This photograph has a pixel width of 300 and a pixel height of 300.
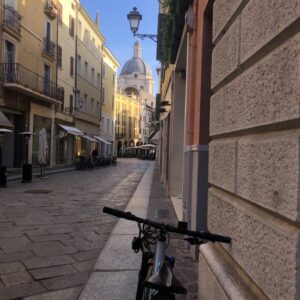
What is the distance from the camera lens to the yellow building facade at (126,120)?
94688 millimetres

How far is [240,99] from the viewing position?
2771 millimetres

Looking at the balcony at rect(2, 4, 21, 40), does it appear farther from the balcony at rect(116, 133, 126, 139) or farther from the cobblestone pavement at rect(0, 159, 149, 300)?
the balcony at rect(116, 133, 126, 139)

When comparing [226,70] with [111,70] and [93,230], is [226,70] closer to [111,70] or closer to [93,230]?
[93,230]

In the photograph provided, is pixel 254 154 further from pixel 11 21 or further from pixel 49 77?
A: pixel 49 77

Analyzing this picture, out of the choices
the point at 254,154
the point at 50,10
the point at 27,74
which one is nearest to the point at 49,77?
the point at 50,10

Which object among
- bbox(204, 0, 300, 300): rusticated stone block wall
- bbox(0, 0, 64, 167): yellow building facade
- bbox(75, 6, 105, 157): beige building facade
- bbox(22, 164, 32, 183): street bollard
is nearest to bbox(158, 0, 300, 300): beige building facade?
bbox(204, 0, 300, 300): rusticated stone block wall

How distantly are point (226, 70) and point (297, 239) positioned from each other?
62.3 inches

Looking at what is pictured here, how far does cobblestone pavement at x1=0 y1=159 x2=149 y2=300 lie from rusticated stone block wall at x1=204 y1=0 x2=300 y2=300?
191cm

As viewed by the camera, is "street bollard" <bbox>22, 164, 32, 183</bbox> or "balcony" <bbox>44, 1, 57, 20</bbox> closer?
"street bollard" <bbox>22, 164, 32, 183</bbox>

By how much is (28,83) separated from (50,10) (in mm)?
6151

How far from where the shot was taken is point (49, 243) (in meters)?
6.55

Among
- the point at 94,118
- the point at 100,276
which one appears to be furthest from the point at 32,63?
the point at 100,276

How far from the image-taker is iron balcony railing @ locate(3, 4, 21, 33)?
78.2 ft

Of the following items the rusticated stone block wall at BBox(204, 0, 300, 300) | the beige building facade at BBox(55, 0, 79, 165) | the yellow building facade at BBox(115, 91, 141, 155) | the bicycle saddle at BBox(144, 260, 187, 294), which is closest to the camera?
the rusticated stone block wall at BBox(204, 0, 300, 300)
